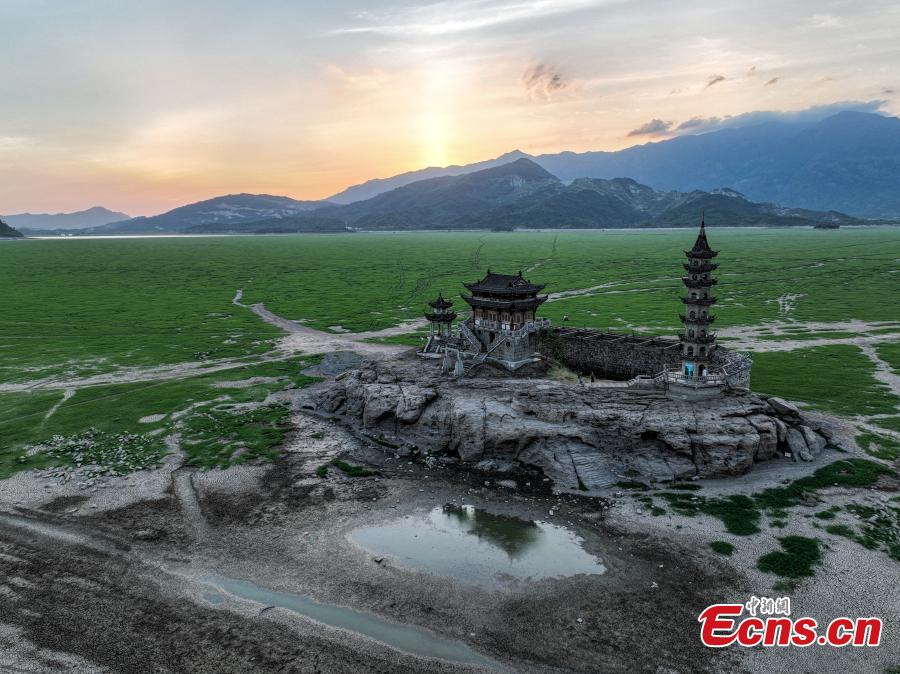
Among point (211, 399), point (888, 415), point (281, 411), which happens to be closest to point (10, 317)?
point (211, 399)

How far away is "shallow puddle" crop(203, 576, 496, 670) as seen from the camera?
28.2 metres

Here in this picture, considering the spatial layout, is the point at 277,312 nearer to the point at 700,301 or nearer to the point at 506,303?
the point at 506,303

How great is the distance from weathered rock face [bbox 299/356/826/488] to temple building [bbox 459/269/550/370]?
10424mm

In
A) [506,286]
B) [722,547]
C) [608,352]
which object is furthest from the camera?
[608,352]

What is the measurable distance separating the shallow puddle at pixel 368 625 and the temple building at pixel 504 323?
3827 centimetres

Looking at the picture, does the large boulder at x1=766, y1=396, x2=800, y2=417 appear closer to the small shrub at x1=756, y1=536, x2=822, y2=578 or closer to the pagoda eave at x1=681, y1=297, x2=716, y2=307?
the pagoda eave at x1=681, y1=297, x2=716, y2=307

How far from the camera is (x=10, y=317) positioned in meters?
115

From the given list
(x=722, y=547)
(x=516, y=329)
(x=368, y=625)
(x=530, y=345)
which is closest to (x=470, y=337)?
(x=516, y=329)

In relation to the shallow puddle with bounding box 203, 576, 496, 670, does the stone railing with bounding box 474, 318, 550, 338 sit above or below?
above

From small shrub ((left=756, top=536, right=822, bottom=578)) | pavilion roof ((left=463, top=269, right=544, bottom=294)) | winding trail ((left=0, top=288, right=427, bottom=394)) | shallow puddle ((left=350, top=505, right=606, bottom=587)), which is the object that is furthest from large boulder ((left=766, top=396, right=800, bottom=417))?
winding trail ((left=0, top=288, right=427, bottom=394))

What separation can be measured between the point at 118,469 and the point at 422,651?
34.7 meters
